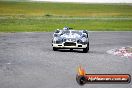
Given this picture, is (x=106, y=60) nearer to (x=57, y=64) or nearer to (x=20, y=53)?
(x=57, y=64)

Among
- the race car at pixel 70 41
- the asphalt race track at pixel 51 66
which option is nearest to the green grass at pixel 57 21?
the race car at pixel 70 41

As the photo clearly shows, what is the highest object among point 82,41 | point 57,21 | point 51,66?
point 51,66

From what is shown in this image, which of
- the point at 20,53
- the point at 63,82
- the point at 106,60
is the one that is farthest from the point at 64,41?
the point at 63,82

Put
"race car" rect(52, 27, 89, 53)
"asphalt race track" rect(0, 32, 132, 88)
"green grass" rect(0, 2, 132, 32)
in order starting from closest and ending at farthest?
"asphalt race track" rect(0, 32, 132, 88) → "race car" rect(52, 27, 89, 53) → "green grass" rect(0, 2, 132, 32)

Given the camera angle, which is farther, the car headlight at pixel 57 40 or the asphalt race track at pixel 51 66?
the car headlight at pixel 57 40

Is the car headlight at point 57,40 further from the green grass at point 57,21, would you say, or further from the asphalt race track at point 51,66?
the green grass at point 57,21

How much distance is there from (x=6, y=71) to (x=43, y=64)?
3000 millimetres

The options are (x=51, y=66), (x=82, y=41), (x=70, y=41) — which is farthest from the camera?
(x=82, y=41)

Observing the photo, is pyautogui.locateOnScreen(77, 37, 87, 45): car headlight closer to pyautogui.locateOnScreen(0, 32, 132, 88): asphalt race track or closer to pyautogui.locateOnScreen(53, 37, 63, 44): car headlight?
pyautogui.locateOnScreen(0, 32, 132, 88): asphalt race track

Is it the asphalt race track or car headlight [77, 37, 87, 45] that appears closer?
the asphalt race track

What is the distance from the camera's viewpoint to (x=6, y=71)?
62.5 ft

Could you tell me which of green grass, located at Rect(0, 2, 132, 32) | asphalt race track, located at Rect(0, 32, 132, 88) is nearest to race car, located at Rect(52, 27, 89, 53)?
asphalt race track, located at Rect(0, 32, 132, 88)

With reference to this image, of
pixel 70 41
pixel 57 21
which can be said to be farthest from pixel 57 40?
pixel 57 21

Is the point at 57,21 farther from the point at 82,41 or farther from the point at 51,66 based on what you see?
the point at 51,66
